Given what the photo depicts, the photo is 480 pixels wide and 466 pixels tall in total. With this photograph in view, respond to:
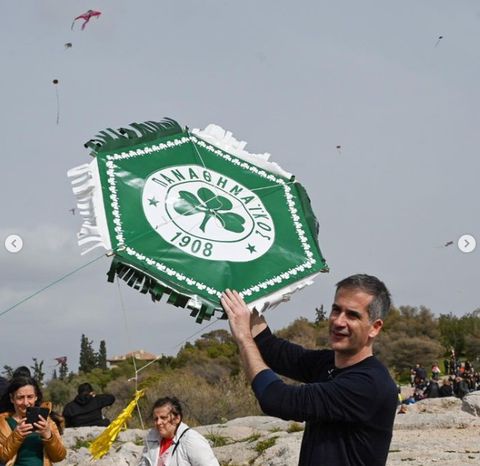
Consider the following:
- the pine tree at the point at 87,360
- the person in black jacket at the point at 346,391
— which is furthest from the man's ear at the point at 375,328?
the pine tree at the point at 87,360

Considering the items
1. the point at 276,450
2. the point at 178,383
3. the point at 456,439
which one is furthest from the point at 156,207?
the point at 178,383

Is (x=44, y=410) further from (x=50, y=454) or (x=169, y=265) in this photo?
(x=169, y=265)

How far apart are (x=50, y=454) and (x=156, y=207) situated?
3114 millimetres

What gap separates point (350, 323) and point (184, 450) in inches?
135

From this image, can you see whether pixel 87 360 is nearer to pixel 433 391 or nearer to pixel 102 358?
pixel 102 358

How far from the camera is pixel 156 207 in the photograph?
488 centimetres

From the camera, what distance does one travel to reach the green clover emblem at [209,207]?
491cm

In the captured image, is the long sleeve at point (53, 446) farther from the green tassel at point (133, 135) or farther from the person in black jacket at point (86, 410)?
the person in black jacket at point (86, 410)

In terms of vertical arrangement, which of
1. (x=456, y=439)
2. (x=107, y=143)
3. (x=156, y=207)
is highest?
(x=107, y=143)

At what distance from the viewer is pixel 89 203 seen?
485 cm

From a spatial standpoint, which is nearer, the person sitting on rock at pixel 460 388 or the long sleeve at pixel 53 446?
the long sleeve at pixel 53 446

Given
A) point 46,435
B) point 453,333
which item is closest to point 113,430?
point 46,435

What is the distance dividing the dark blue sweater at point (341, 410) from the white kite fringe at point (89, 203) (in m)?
1.04

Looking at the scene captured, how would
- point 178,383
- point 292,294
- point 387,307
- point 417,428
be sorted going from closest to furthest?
point 387,307 < point 292,294 < point 417,428 < point 178,383
